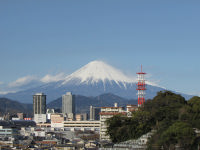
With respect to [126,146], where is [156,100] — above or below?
above

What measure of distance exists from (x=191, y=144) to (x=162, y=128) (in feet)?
22.2

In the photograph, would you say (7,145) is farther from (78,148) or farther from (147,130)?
(147,130)

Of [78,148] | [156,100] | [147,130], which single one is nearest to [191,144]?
[147,130]

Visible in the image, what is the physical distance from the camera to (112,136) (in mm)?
83938

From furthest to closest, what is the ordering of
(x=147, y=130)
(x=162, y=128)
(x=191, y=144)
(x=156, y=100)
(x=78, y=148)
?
(x=78, y=148) < (x=156, y=100) < (x=147, y=130) < (x=162, y=128) < (x=191, y=144)

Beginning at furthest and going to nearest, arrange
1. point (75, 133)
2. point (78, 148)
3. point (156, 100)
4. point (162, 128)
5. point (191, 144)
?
point (75, 133), point (78, 148), point (156, 100), point (162, 128), point (191, 144)

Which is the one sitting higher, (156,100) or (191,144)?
(156,100)

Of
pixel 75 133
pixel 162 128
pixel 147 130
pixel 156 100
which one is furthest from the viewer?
pixel 75 133

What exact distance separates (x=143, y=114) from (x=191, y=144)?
1536 centimetres

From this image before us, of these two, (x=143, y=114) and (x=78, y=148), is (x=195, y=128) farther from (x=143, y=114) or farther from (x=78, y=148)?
(x=78, y=148)

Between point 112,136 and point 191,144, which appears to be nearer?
point 191,144

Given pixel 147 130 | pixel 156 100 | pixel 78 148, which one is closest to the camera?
pixel 147 130

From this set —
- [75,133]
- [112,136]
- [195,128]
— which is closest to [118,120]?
[112,136]

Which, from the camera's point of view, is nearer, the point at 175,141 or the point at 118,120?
the point at 175,141
